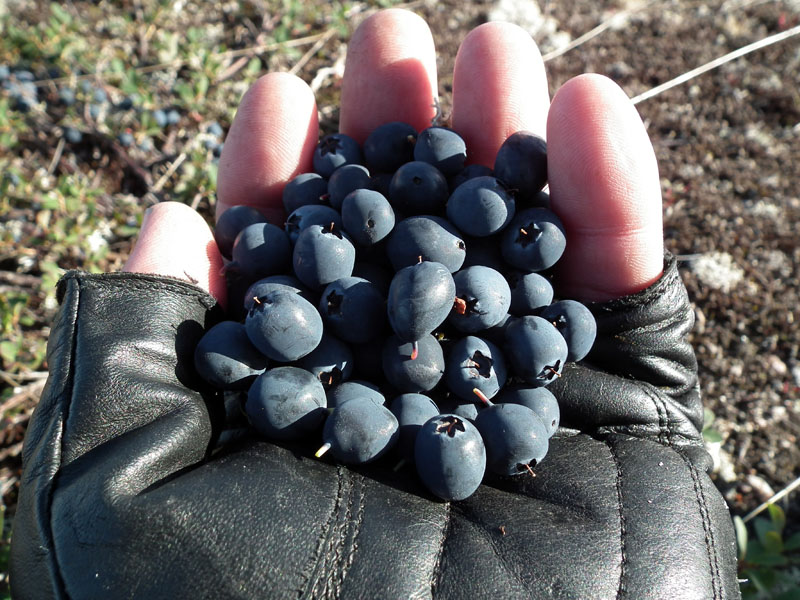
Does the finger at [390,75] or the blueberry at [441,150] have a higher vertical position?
the finger at [390,75]

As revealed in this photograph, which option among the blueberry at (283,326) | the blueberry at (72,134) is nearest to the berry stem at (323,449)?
the blueberry at (283,326)

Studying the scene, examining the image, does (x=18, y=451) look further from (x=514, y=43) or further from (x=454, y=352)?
(x=514, y=43)

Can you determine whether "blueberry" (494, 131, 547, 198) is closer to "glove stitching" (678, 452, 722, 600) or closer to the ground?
"glove stitching" (678, 452, 722, 600)

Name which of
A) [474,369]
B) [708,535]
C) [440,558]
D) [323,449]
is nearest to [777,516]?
[708,535]

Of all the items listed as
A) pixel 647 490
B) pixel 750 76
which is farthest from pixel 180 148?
pixel 750 76

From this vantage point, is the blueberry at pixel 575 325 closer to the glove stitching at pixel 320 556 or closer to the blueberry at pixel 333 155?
the glove stitching at pixel 320 556

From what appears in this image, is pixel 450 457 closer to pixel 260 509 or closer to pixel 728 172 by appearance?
pixel 260 509
